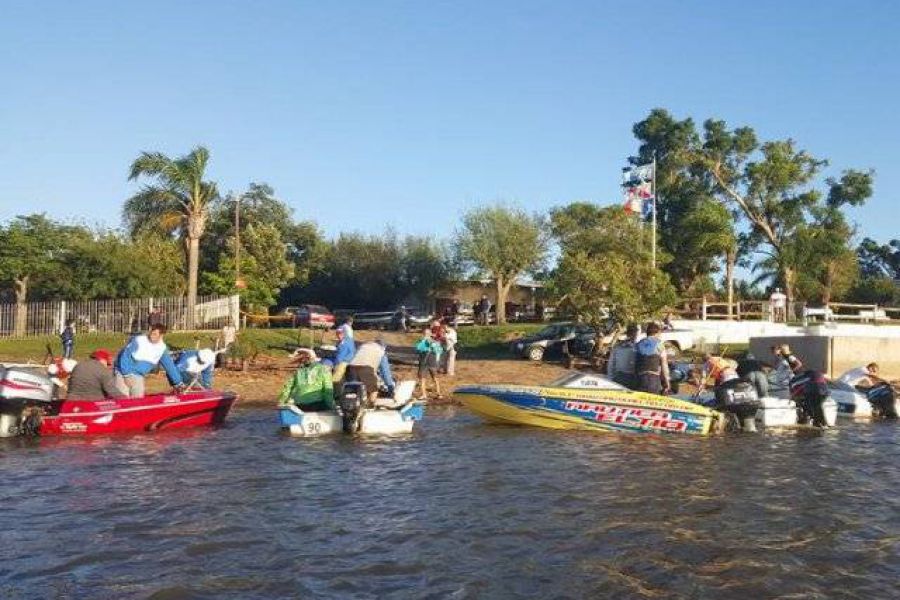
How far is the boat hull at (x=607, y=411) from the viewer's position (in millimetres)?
16078

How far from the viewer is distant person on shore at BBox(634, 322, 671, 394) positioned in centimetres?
1716

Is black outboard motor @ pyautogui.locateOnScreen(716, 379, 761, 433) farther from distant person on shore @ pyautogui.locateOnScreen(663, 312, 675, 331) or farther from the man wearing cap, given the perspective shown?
distant person on shore @ pyautogui.locateOnScreen(663, 312, 675, 331)

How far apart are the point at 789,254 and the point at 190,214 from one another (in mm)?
33588

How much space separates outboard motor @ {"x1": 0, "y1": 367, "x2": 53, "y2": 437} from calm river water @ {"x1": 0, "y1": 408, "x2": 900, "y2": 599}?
692 mm

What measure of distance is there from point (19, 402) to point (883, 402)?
57.5 feet

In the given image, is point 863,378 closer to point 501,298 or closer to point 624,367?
point 624,367

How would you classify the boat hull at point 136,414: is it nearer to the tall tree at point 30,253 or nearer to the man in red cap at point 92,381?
the man in red cap at point 92,381

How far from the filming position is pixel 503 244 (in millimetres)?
56656

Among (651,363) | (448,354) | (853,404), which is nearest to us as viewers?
(651,363)

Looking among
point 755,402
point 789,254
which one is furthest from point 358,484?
point 789,254

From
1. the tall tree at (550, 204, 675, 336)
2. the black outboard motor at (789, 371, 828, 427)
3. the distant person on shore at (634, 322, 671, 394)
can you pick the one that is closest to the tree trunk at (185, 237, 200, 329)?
the tall tree at (550, 204, 675, 336)

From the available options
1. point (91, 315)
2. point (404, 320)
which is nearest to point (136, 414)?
point (91, 315)

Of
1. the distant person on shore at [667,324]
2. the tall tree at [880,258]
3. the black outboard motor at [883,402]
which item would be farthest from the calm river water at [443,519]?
the tall tree at [880,258]

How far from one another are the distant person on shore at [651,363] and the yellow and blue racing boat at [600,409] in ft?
2.97
